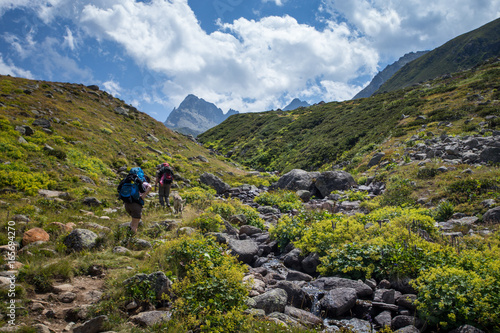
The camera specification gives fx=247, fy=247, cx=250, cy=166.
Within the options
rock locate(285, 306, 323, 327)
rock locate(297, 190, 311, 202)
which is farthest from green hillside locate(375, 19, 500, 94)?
rock locate(285, 306, 323, 327)

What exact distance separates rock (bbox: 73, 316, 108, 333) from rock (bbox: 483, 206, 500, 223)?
450 inches

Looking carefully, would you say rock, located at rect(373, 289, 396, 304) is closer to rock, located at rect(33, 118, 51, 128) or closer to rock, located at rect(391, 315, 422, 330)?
rock, located at rect(391, 315, 422, 330)

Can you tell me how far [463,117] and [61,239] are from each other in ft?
97.1

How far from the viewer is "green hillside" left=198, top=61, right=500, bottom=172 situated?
2423 centimetres

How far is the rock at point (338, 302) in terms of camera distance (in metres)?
5.18

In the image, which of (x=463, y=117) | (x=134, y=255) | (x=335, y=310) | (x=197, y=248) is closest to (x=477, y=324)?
(x=335, y=310)

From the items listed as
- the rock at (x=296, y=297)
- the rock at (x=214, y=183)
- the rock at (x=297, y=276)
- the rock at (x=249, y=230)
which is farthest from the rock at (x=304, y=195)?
the rock at (x=296, y=297)

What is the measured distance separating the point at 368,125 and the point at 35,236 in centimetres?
3788

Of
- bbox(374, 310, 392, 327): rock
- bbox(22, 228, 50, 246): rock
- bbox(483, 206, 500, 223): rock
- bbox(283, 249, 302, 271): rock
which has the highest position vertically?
bbox(22, 228, 50, 246): rock

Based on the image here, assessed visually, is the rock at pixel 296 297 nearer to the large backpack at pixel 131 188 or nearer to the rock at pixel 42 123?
the large backpack at pixel 131 188

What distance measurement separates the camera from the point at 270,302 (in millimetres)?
5039

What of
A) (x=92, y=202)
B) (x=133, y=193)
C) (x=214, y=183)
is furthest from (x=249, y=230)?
(x=214, y=183)

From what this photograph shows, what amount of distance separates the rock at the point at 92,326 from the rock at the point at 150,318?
511mm

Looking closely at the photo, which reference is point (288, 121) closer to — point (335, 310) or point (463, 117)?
point (463, 117)
